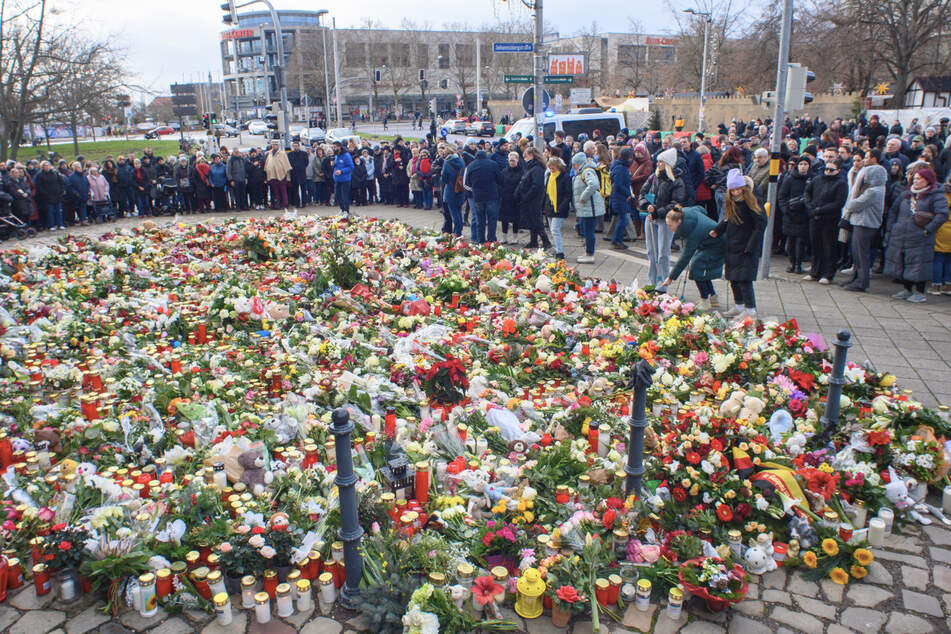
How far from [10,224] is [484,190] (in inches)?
400

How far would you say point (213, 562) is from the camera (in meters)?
3.68

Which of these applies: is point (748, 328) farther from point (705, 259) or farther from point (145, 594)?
point (145, 594)

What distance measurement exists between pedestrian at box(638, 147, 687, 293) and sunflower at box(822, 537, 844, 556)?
233 inches

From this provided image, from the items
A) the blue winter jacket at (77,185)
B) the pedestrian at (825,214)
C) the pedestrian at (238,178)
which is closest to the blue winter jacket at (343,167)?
the pedestrian at (238,178)

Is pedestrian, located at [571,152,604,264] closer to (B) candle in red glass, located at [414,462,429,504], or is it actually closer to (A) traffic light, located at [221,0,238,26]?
(B) candle in red glass, located at [414,462,429,504]

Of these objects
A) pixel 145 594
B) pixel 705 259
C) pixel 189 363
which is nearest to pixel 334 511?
pixel 145 594

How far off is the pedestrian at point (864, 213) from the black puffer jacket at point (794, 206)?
0.79 meters

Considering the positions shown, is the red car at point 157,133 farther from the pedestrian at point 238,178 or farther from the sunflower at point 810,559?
the sunflower at point 810,559

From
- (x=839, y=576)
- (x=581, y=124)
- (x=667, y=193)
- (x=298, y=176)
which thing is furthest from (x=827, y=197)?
(x=298, y=176)

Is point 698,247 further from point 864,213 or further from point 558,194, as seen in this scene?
point 558,194

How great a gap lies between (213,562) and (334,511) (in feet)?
2.27

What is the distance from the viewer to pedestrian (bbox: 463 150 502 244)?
40.2 ft

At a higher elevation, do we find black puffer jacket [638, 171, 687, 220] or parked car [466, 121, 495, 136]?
parked car [466, 121, 495, 136]

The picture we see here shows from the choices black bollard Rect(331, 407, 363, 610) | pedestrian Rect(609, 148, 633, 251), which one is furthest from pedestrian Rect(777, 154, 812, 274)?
black bollard Rect(331, 407, 363, 610)
